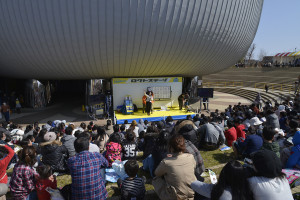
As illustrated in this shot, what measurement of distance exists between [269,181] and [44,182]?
123 inches

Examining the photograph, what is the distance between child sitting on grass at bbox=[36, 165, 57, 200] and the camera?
328 centimetres

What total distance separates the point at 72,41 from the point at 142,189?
10099 mm

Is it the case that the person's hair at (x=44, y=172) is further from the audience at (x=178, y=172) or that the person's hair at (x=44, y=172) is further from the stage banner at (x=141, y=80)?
the stage banner at (x=141, y=80)

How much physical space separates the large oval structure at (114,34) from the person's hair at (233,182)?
1001 centimetres

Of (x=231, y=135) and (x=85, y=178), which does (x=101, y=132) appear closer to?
(x=85, y=178)

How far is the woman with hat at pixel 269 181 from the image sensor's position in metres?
2.42

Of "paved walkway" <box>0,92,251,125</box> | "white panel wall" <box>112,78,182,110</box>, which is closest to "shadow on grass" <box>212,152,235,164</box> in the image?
"paved walkway" <box>0,92,251,125</box>

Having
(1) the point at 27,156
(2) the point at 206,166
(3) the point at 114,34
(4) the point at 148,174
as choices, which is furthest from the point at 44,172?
(3) the point at 114,34

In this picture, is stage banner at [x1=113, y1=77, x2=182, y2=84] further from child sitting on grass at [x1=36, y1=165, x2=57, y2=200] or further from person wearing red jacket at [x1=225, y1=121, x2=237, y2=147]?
child sitting on grass at [x1=36, y1=165, x2=57, y2=200]

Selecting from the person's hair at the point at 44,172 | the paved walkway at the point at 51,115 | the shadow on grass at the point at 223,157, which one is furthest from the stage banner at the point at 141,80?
the person's hair at the point at 44,172

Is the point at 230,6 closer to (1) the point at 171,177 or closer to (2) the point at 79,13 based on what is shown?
(2) the point at 79,13

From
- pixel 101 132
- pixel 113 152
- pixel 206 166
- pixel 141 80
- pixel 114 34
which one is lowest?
pixel 206 166

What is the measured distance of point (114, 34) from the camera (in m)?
11.3

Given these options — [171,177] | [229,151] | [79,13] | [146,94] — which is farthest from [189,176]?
[146,94]
